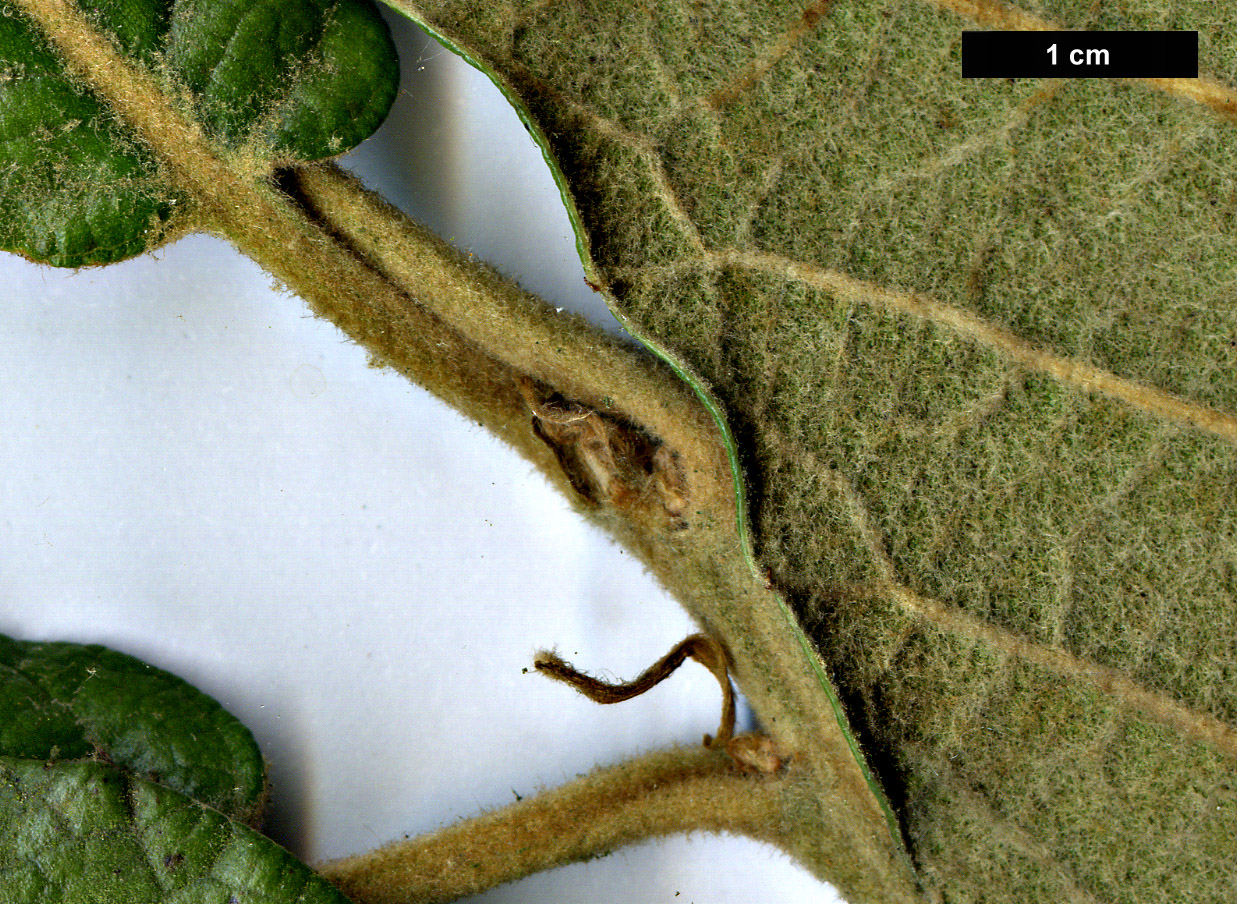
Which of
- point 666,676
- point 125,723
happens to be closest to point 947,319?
point 666,676

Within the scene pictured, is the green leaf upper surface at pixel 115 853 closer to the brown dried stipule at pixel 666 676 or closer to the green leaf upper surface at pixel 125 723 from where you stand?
the green leaf upper surface at pixel 125 723

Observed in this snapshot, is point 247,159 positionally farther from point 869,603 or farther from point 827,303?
point 869,603

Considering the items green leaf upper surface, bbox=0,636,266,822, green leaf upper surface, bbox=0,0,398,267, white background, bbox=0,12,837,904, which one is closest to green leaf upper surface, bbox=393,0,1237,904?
green leaf upper surface, bbox=0,0,398,267

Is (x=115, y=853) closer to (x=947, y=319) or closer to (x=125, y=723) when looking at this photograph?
(x=125, y=723)

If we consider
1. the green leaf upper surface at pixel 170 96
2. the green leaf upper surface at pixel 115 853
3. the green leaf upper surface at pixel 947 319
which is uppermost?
the green leaf upper surface at pixel 170 96

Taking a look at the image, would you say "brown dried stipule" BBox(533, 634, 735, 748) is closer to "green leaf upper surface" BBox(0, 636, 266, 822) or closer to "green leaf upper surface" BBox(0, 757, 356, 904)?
"green leaf upper surface" BBox(0, 757, 356, 904)

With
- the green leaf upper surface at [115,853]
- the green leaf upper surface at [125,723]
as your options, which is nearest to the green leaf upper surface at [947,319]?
the green leaf upper surface at [115,853]

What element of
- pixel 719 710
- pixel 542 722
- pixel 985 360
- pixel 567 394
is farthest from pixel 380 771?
pixel 985 360
